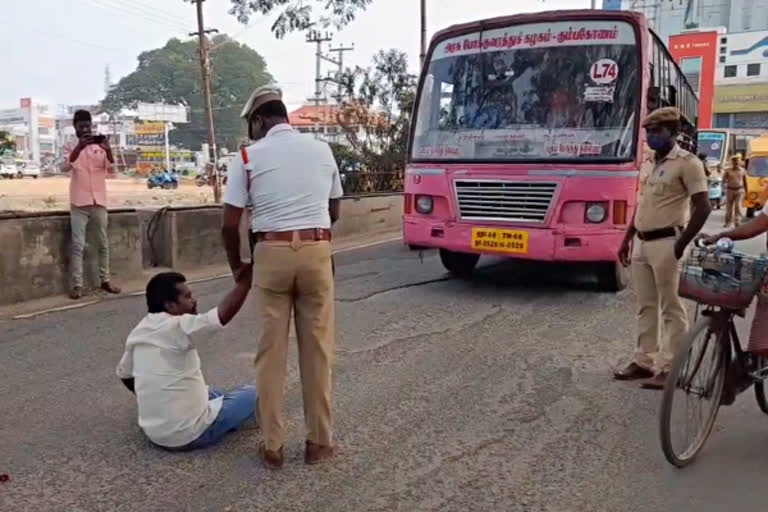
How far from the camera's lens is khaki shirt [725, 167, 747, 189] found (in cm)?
1748

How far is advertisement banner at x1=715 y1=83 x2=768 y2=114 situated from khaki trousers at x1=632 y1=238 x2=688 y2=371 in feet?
209

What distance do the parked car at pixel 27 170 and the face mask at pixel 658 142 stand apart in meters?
58.5

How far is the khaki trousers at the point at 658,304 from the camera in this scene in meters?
4.62

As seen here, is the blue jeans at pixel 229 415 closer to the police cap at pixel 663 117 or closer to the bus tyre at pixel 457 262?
the police cap at pixel 663 117

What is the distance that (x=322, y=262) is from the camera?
3.40 metres

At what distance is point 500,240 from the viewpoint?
727 cm

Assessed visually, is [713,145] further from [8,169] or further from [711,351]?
[8,169]

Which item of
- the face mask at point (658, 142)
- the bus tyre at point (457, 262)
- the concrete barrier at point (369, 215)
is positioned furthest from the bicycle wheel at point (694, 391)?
the concrete barrier at point (369, 215)

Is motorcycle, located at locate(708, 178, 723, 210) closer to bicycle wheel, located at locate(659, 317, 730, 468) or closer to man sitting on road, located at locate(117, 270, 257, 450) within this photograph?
bicycle wheel, located at locate(659, 317, 730, 468)

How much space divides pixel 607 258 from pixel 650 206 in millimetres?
2417

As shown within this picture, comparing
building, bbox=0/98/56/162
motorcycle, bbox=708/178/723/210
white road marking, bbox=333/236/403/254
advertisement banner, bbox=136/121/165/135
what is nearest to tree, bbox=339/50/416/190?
white road marking, bbox=333/236/403/254

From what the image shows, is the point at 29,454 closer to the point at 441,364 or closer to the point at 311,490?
the point at 311,490

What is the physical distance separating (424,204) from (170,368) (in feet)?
15.4

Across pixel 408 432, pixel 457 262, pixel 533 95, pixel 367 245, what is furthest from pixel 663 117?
pixel 367 245
